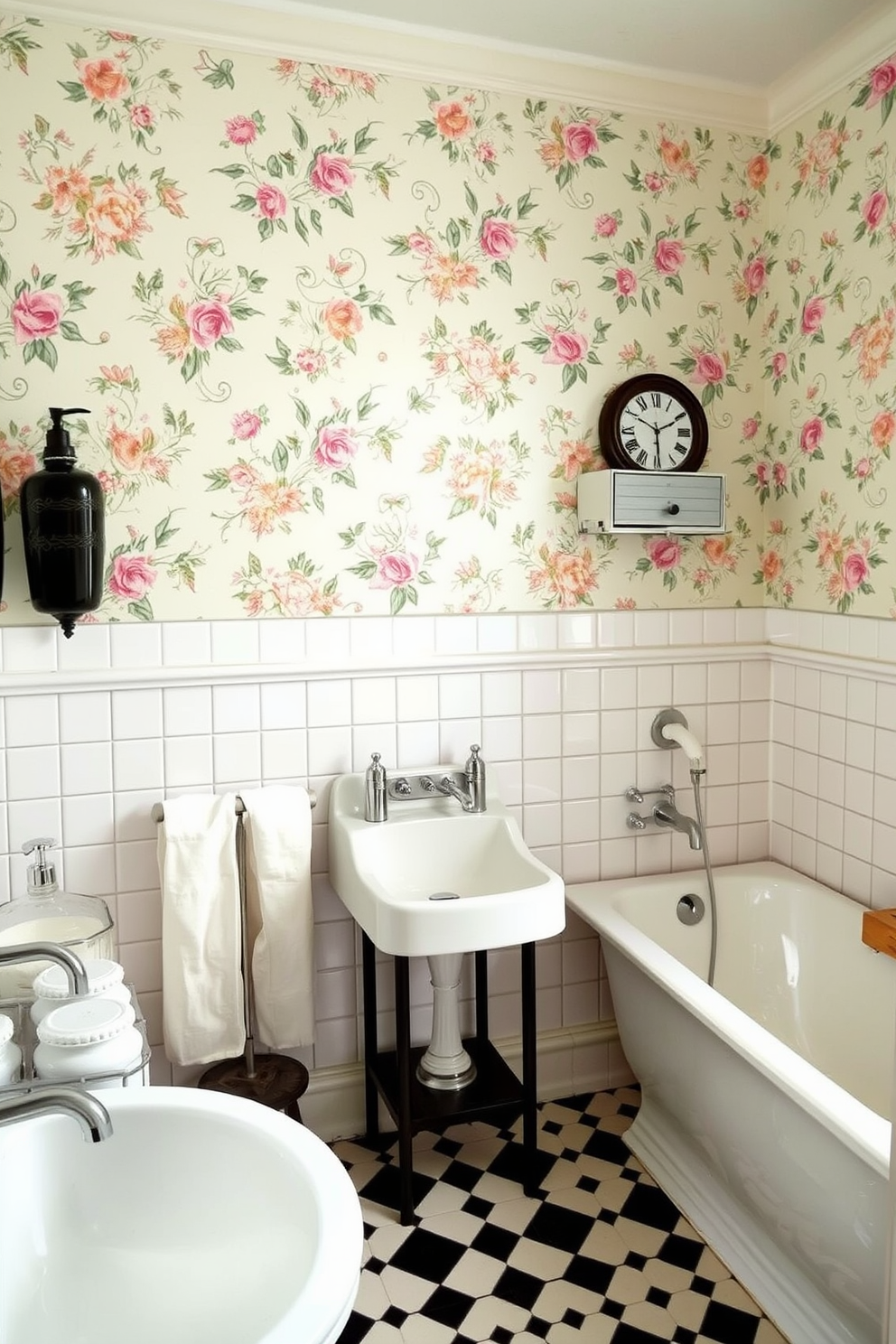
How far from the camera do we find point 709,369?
269 cm

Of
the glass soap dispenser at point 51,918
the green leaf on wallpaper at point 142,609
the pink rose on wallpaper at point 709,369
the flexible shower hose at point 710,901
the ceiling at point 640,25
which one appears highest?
the ceiling at point 640,25

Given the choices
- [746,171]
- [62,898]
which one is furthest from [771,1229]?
[746,171]

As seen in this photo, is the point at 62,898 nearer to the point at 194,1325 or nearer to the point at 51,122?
the point at 194,1325

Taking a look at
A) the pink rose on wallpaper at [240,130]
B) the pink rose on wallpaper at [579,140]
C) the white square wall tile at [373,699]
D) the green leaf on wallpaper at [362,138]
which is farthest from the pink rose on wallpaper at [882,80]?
the white square wall tile at [373,699]

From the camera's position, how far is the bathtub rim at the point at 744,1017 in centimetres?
157

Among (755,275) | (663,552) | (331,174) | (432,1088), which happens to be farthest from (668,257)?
(432,1088)

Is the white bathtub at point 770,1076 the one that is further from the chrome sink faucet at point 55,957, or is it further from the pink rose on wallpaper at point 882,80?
the pink rose on wallpaper at point 882,80

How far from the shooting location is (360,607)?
243cm

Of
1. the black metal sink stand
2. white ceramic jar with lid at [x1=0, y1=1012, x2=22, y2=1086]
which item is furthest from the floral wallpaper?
white ceramic jar with lid at [x1=0, y1=1012, x2=22, y2=1086]

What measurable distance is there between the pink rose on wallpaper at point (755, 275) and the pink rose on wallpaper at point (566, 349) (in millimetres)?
517

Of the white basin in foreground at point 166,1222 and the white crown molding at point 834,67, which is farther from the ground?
the white crown molding at point 834,67

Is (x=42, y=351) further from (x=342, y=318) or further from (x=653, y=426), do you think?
(x=653, y=426)

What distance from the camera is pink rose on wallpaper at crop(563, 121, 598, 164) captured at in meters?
2.51

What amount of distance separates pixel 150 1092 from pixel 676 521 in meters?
1.86
